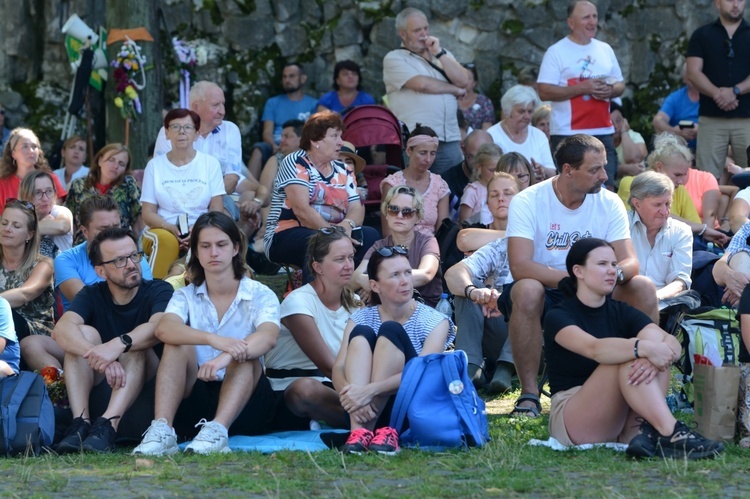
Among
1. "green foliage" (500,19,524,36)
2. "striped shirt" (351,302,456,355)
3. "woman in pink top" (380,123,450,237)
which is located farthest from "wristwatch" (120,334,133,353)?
"green foliage" (500,19,524,36)

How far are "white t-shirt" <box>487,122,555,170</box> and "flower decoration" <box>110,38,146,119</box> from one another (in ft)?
9.87

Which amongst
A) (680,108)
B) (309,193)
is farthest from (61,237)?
(680,108)

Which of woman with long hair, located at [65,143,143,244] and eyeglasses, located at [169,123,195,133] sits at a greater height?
eyeglasses, located at [169,123,195,133]

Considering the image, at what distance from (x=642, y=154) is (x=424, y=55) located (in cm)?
240

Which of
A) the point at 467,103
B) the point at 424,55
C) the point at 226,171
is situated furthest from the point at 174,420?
the point at 467,103

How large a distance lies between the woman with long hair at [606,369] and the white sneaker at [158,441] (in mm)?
1766

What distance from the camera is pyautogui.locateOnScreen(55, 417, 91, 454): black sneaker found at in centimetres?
573

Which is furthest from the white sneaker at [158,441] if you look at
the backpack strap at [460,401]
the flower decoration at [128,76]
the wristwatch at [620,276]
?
the flower decoration at [128,76]

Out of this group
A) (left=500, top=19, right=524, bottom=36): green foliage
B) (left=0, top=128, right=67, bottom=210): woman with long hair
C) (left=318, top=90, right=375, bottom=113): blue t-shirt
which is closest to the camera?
(left=0, top=128, right=67, bottom=210): woman with long hair

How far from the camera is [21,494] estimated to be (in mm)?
4766

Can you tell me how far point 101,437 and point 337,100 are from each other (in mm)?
5816

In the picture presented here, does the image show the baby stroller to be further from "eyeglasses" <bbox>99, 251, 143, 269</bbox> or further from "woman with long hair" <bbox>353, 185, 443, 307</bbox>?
"eyeglasses" <bbox>99, 251, 143, 269</bbox>

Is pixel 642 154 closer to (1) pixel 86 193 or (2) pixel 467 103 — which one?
(2) pixel 467 103

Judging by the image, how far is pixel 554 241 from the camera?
6836 millimetres
